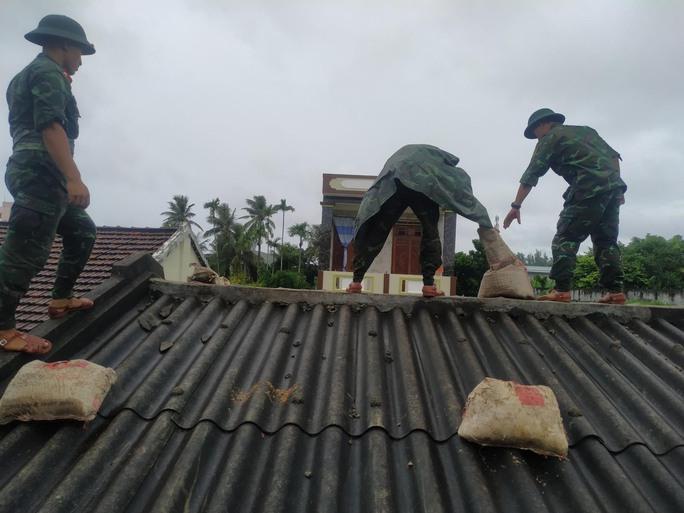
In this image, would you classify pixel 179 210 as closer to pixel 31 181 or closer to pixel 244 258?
pixel 244 258

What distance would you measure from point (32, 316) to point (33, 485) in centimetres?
544

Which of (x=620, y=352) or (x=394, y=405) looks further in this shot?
(x=620, y=352)

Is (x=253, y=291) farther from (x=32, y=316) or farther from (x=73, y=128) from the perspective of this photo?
(x=32, y=316)

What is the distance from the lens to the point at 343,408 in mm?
1999

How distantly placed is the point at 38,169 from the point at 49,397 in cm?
131

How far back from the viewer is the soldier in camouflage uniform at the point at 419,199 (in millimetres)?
3395

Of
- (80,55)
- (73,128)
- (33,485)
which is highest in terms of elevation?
(80,55)

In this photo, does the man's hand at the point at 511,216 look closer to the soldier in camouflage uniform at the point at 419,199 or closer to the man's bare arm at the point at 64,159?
the soldier in camouflage uniform at the point at 419,199

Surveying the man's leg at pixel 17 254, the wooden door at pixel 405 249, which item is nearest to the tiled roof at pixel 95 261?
the man's leg at pixel 17 254

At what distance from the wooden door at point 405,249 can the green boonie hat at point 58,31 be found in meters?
17.6

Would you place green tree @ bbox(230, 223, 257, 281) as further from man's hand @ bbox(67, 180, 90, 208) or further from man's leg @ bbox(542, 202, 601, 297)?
man's hand @ bbox(67, 180, 90, 208)

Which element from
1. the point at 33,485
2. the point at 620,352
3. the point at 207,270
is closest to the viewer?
the point at 33,485

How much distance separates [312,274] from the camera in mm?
40688

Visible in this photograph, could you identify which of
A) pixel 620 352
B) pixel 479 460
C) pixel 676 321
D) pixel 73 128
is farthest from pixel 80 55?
pixel 676 321
